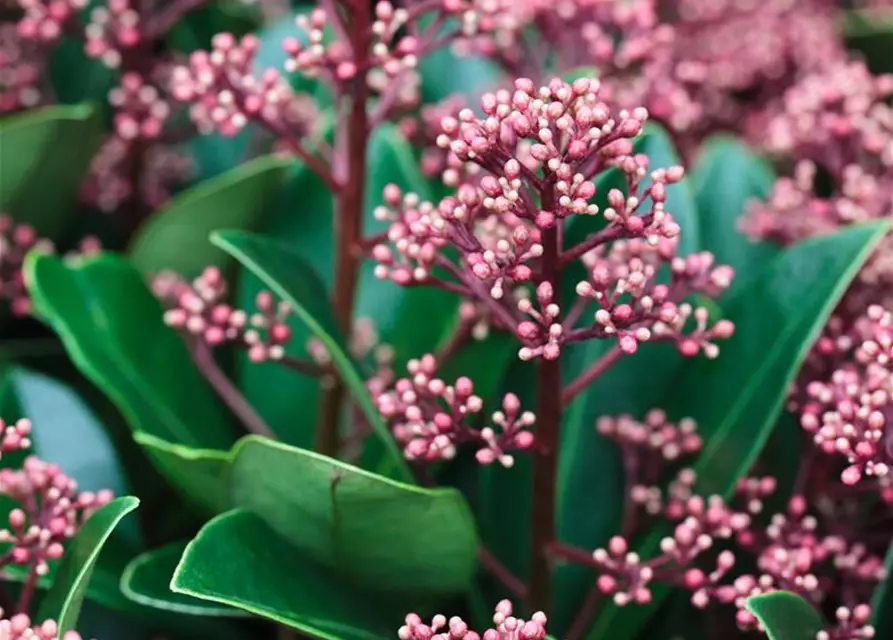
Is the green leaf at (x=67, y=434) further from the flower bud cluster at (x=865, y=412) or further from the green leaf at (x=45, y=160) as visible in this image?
the flower bud cluster at (x=865, y=412)

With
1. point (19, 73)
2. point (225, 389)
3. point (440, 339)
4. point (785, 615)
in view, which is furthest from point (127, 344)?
point (785, 615)

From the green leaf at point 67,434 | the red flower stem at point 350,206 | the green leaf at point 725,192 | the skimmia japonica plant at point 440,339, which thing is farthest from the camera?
the green leaf at point 725,192

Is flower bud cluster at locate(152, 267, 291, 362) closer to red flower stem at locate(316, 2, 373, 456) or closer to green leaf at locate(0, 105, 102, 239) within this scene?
red flower stem at locate(316, 2, 373, 456)

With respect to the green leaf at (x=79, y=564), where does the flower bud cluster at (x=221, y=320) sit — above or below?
above

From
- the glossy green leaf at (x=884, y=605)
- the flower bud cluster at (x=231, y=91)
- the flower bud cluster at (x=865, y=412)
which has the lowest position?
the glossy green leaf at (x=884, y=605)

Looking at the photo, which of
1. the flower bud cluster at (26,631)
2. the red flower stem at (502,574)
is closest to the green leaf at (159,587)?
the flower bud cluster at (26,631)

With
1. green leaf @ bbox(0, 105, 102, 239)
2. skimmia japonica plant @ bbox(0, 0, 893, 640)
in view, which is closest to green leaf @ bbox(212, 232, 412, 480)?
skimmia japonica plant @ bbox(0, 0, 893, 640)

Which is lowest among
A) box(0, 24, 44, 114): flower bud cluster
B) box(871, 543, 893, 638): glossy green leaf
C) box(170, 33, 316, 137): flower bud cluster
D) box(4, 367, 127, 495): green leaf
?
box(871, 543, 893, 638): glossy green leaf
